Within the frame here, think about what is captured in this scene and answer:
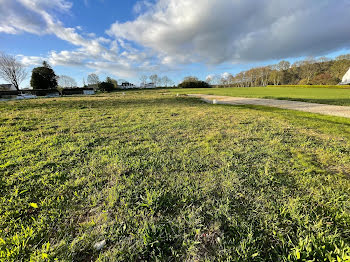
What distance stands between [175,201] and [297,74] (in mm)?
105265

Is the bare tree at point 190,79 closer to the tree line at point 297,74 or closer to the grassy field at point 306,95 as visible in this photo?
the tree line at point 297,74

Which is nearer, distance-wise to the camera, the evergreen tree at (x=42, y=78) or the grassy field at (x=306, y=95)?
the grassy field at (x=306, y=95)

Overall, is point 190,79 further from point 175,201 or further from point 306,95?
point 175,201

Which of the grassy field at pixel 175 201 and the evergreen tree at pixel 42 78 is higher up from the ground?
the evergreen tree at pixel 42 78

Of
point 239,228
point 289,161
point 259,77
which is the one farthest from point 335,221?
point 259,77

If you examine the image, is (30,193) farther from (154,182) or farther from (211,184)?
(211,184)

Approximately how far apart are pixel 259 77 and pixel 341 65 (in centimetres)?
3656

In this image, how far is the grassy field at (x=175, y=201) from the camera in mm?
1597

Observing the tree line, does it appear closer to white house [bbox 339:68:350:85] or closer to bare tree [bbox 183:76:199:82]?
white house [bbox 339:68:350:85]

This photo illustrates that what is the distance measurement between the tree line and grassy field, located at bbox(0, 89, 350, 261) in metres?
85.8

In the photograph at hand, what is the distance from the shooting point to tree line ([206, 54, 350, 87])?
60444 mm

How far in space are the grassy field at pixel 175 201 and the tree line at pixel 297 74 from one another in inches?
3378

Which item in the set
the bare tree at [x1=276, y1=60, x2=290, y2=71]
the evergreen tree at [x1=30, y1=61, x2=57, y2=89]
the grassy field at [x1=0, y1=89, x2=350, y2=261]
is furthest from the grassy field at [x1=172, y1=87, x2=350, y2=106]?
the bare tree at [x1=276, y1=60, x2=290, y2=71]

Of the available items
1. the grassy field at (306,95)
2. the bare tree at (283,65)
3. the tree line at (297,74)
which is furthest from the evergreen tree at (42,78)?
the bare tree at (283,65)
